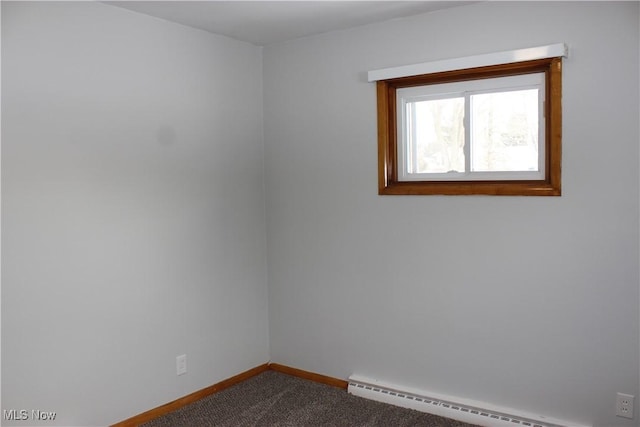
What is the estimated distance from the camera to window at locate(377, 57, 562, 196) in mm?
2898

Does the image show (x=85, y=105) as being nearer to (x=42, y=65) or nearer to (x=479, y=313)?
(x=42, y=65)

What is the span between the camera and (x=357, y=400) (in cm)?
341

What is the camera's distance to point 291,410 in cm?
329

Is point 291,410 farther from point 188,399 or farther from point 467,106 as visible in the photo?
point 467,106

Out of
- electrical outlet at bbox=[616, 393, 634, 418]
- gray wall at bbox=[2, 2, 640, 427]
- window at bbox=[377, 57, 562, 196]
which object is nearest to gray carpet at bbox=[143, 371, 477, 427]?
gray wall at bbox=[2, 2, 640, 427]

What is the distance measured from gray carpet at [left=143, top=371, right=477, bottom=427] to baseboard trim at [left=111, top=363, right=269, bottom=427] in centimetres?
4

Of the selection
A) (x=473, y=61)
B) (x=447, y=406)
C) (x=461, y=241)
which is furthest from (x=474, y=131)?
(x=447, y=406)

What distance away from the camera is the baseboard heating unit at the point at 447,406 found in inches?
116

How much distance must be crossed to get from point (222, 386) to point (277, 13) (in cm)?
231

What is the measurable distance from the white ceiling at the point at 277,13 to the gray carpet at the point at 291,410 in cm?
225

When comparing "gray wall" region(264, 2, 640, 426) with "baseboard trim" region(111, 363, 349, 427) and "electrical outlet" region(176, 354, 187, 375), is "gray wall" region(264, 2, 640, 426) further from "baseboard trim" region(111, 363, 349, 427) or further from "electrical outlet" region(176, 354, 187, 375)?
"electrical outlet" region(176, 354, 187, 375)

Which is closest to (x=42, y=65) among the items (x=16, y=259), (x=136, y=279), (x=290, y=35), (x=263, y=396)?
(x=16, y=259)

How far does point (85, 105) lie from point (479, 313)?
2343 mm

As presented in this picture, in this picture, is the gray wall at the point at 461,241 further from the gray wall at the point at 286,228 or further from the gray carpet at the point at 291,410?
the gray carpet at the point at 291,410
